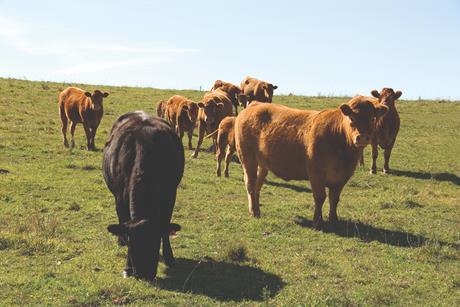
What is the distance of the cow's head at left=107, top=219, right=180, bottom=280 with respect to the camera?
5.86m

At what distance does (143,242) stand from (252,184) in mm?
4280

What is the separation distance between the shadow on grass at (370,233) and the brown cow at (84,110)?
342 inches

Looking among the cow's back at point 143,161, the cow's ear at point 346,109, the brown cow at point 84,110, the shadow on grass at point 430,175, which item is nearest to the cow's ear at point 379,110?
the cow's ear at point 346,109

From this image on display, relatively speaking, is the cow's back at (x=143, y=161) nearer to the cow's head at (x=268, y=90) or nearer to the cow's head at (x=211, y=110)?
the cow's head at (x=211, y=110)

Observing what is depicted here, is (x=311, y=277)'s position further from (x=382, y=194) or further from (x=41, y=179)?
(x=41, y=179)

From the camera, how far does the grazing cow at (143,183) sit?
5.98 meters

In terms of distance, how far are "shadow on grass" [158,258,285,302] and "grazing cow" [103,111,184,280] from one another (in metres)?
0.34

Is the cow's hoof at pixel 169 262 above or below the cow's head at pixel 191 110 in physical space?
below

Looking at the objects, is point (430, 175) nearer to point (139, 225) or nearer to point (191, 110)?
point (191, 110)

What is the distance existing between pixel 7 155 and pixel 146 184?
969 cm

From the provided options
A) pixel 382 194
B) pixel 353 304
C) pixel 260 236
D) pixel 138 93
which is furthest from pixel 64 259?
pixel 138 93

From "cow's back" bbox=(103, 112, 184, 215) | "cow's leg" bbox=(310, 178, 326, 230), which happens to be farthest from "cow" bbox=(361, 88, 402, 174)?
"cow's back" bbox=(103, 112, 184, 215)

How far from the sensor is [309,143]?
29.7 feet

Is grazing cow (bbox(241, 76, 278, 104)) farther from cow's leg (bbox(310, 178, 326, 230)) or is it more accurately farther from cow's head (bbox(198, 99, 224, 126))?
cow's leg (bbox(310, 178, 326, 230))
